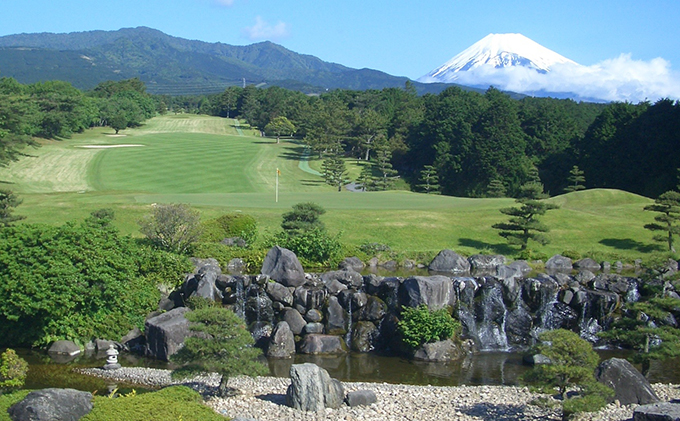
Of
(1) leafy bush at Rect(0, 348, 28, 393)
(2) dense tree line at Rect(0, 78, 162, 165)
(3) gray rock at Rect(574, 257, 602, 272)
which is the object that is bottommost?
(3) gray rock at Rect(574, 257, 602, 272)

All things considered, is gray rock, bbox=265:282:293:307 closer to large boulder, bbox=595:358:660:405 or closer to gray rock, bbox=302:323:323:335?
gray rock, bbox=302:323:323:335

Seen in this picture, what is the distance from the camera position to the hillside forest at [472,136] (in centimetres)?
5772

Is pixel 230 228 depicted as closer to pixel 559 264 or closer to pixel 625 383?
pixel 559 264

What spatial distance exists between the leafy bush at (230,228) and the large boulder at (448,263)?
836 centimetres

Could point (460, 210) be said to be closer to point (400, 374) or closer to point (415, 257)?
point (415, 257)

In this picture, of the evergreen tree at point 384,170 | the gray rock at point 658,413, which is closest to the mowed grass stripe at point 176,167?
the evergreen tree at point 384,170

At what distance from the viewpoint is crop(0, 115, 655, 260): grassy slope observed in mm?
32312

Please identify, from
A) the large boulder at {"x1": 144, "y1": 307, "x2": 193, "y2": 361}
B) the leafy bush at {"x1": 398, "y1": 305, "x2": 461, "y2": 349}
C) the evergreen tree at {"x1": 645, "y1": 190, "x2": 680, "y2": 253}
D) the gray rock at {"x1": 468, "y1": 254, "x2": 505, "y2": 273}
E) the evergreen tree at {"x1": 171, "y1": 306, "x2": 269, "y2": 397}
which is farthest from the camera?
the evergreen tree at {"x1": 645, "y1": 190, "x2": 680, "y2": 253}

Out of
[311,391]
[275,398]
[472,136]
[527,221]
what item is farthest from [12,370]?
[472,136]

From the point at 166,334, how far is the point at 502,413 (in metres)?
9.43

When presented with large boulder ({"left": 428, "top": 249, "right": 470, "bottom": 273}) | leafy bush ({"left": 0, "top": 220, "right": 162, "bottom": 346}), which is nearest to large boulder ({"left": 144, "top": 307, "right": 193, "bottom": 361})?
leafy bush ({"left": 0, "top": 220, "right": 162, "bottom": 346})

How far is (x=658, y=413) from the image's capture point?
36.0ft

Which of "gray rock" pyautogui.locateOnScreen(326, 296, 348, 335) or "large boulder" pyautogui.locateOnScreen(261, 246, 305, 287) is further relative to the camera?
"large boulder" pyautogui.locateOnScreen(261, 246, 305, 287)

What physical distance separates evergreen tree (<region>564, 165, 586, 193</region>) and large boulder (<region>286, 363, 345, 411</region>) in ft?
168
